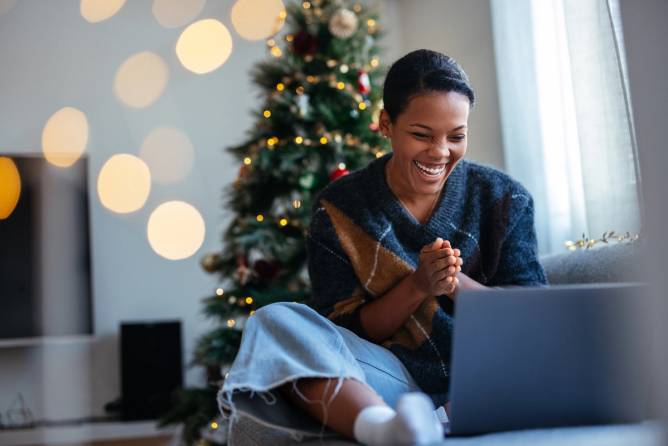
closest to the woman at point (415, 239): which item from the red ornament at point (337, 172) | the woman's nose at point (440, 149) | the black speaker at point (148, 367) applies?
the woman's nose at point (440, 149)

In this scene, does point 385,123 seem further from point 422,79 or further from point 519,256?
point 519,256

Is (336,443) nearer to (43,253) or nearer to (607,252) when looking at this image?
(607,252)

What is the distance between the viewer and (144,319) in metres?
4.65

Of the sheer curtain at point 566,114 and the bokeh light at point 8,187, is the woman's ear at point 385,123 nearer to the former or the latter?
the sheer curtain at point 566,114

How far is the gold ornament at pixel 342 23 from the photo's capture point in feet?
10.6

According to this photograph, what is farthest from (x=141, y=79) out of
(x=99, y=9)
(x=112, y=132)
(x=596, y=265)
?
(x=596, y=265)

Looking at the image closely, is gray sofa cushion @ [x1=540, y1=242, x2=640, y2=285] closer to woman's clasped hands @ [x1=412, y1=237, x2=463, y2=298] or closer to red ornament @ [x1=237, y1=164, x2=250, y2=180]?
woman's clasped hands @ [x1=412, y1=237, x2=463, y2=298]

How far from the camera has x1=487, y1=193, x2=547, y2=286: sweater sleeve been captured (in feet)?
5.26

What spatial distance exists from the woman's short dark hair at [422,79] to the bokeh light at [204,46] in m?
3.32

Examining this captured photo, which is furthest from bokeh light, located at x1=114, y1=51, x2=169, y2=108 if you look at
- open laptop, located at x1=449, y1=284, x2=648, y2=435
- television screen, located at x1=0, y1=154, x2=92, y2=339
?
open laptop, located at x1=449, y1=284, x2=648, y2=435

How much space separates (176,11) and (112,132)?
0.76 m

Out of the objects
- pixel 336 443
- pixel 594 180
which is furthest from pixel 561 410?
pixel 594 180

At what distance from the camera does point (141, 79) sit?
4.71m

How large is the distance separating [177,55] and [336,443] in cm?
391
